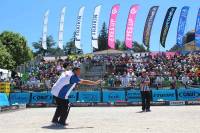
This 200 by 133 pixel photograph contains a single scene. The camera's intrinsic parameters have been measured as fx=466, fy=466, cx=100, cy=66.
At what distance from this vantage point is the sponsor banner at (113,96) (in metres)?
30.0

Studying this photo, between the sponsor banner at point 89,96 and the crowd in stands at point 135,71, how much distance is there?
2278mm

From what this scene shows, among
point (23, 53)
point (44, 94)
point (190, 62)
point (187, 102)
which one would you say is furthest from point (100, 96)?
point (23, 53)

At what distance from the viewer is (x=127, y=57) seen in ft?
143

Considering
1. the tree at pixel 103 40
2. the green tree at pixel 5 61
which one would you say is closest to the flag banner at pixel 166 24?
the green tree at pixel 5 61

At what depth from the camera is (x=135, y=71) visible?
127 feet

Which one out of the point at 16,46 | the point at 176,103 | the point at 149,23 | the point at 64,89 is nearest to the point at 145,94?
the point at 176,103

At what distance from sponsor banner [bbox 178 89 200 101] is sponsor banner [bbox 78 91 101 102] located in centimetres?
521

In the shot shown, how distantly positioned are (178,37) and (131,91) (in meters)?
12.8

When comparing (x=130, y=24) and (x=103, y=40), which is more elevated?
(x=103, y=40)

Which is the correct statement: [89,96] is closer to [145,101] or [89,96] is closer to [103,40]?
[145,101]

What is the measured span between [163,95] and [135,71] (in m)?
9.10

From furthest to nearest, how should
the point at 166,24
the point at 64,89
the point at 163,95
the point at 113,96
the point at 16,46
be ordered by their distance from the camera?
the point at 16,46 < the point at 166,24 < the point at 113,96 < the point at 163,95 < the point at 64,89

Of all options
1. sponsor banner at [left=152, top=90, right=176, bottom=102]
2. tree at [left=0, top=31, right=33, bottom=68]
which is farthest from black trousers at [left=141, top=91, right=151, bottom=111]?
tree at [left=0, top=31, right=33, bottom=68]

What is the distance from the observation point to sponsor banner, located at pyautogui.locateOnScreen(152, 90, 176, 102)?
A: 1161 inches
